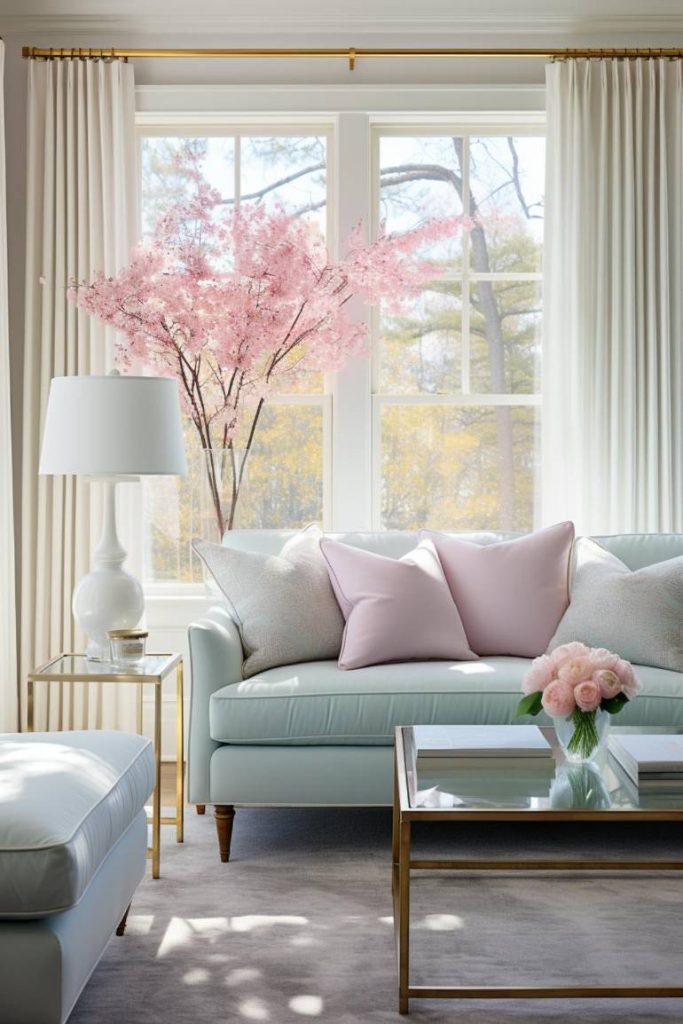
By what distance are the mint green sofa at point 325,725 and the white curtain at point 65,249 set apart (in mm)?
1400

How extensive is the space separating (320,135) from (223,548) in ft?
6.59

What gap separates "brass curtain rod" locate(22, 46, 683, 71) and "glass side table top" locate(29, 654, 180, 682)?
2.51 metres

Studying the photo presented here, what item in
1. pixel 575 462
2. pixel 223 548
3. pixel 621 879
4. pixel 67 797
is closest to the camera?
pixel 67 797

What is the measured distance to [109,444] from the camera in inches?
127

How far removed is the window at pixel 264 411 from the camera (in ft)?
15.3

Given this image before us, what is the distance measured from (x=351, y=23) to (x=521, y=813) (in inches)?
137

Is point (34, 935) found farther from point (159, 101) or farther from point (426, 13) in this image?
point (426, 13)

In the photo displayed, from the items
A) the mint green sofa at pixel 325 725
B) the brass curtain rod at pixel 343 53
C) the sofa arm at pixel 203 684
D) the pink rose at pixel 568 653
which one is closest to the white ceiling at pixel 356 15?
the brass curtain rod at pixel 343 53

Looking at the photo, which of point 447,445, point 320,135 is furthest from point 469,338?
point 320,135

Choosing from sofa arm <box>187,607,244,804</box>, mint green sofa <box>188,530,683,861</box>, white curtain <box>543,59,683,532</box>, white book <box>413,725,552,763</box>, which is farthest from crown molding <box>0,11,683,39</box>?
white book <box>413,725,552,763</box>

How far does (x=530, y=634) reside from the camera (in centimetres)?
367

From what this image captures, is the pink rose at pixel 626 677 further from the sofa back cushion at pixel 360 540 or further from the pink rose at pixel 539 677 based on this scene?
the sofa back cushion at pixel 360 540

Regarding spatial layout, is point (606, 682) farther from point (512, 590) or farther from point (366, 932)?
point (512, 590)

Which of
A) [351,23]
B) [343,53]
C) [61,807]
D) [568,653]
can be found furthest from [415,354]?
[61,807]
